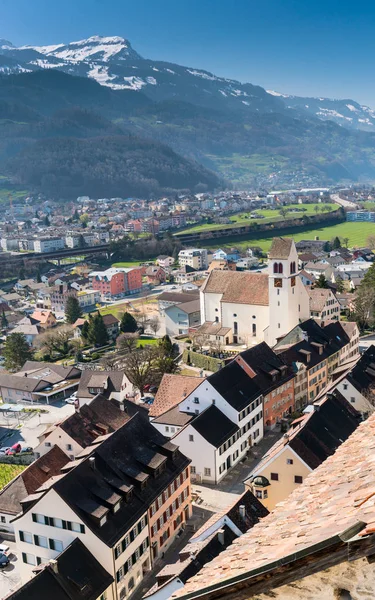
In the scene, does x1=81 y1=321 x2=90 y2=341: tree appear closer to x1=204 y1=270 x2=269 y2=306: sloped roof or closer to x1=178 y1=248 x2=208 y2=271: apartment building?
x1=204 y1=270 x2=269 y2=306: sloped roof

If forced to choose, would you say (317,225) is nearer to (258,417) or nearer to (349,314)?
(349,314)

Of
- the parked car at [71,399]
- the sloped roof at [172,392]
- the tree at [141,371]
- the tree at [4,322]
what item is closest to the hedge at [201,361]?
the tree at [141,371]

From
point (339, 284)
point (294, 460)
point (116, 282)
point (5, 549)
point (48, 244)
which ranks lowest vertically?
point (5, 549)

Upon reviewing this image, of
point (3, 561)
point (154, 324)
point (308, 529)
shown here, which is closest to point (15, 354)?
point (154, 324)

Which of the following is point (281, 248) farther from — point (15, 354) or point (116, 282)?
point (116, 282)

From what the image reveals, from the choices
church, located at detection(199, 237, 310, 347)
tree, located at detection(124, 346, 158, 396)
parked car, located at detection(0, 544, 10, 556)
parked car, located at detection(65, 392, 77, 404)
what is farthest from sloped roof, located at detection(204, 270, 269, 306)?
parked car, located at detection(0, 544, 10, 556)

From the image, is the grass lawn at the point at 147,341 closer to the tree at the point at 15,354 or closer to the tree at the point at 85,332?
the tree at the point at 85,332

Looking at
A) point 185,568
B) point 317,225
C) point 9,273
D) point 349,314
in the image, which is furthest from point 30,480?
point 317,225
